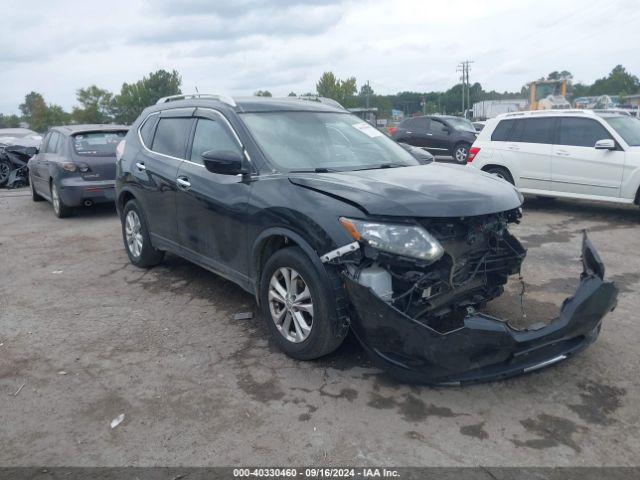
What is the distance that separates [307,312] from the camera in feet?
12.8

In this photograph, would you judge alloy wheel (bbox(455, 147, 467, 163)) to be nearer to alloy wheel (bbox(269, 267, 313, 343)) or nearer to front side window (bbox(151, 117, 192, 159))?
front side window (bbox(151, 117, 192, 159))

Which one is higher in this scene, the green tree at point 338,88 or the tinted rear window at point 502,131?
the green tree at point 338,88

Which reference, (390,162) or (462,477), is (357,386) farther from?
(390,162)

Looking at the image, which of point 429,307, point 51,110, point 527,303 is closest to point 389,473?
point 429,307

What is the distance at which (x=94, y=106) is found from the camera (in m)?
81.0

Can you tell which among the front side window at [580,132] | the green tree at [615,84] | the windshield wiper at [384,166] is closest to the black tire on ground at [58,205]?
the windshield wiper at [384,166]

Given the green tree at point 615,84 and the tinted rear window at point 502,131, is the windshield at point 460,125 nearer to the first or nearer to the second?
the tinted rear window at point 502,131

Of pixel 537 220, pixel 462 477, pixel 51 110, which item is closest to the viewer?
pixel 462 477

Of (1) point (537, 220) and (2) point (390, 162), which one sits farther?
(1) point (537, 220)

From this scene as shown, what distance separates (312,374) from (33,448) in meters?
1.71

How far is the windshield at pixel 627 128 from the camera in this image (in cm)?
864

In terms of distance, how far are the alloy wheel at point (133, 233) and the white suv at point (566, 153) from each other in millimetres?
6248

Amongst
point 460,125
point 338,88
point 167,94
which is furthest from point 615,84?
point 460,125

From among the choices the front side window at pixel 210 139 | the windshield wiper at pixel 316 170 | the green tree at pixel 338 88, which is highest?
the green tree at pixel 338 88
